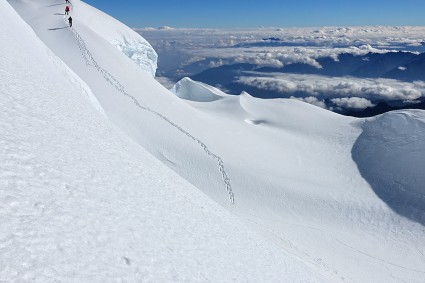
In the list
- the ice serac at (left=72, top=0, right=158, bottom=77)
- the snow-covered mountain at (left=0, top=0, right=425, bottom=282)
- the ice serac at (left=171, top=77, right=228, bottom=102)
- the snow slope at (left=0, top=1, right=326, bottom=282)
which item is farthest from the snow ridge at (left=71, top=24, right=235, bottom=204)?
the ice serac at (left=171, top=77, right=228, bottom=102)

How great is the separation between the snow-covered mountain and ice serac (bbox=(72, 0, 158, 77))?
313 millimetres

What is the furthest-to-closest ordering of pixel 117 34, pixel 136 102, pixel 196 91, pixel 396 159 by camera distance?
1. pixel 196 91
2. pixel 117 34
3. pixel 396 159
4. pixel 136 102

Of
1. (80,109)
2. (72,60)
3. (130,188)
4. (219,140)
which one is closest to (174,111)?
(219,140)

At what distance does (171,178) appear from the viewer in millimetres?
10602

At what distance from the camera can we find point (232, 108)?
51062 millimetres

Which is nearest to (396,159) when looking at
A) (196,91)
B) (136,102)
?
(136,102)

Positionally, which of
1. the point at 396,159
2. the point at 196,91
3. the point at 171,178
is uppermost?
the point at 171,178

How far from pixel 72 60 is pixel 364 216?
26.6m

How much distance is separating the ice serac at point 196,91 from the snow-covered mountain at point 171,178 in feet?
33.7

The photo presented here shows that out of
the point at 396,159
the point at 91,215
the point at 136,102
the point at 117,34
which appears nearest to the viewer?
the point at 91,215

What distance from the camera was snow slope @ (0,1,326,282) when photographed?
4.18 meters

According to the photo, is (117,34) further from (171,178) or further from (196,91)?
(171,178)

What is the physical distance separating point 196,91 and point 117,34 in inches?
991

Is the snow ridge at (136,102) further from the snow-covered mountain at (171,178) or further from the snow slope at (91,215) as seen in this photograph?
the snow slope at (91,215)
